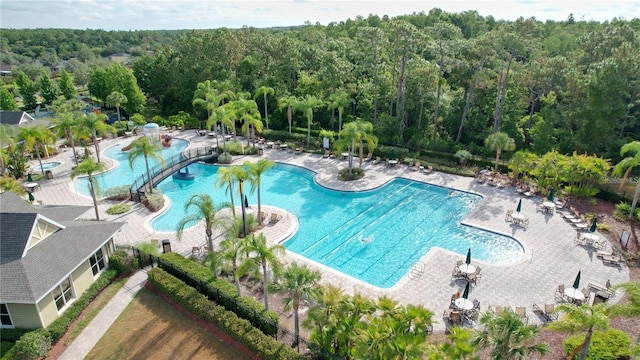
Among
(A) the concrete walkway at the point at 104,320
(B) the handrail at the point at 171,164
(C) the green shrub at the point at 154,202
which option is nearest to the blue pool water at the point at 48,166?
(B) the handrail at the point at 171,164

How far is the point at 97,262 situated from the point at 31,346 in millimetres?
4862

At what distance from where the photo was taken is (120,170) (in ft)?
114

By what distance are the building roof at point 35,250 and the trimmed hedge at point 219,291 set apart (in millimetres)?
3508

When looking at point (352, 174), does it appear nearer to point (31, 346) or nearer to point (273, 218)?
point (273, 218)

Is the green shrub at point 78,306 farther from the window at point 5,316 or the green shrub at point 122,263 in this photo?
the window at point 5,316

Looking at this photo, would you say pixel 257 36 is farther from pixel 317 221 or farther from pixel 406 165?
pixel 317 221

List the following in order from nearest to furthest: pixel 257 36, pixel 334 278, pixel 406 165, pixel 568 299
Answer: pixel 568 299, pixel 334 278, pixel 406 165, pixel 257 36

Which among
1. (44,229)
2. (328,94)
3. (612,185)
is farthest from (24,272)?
(612,185)

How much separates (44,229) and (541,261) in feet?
Answer: 80.1

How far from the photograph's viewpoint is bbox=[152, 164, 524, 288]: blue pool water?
21.8m

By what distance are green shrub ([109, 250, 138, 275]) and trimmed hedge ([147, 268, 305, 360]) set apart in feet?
5.83

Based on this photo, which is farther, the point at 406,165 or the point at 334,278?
the point at 406,165

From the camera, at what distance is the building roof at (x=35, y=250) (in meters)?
15.7

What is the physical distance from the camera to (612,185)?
2786cm
